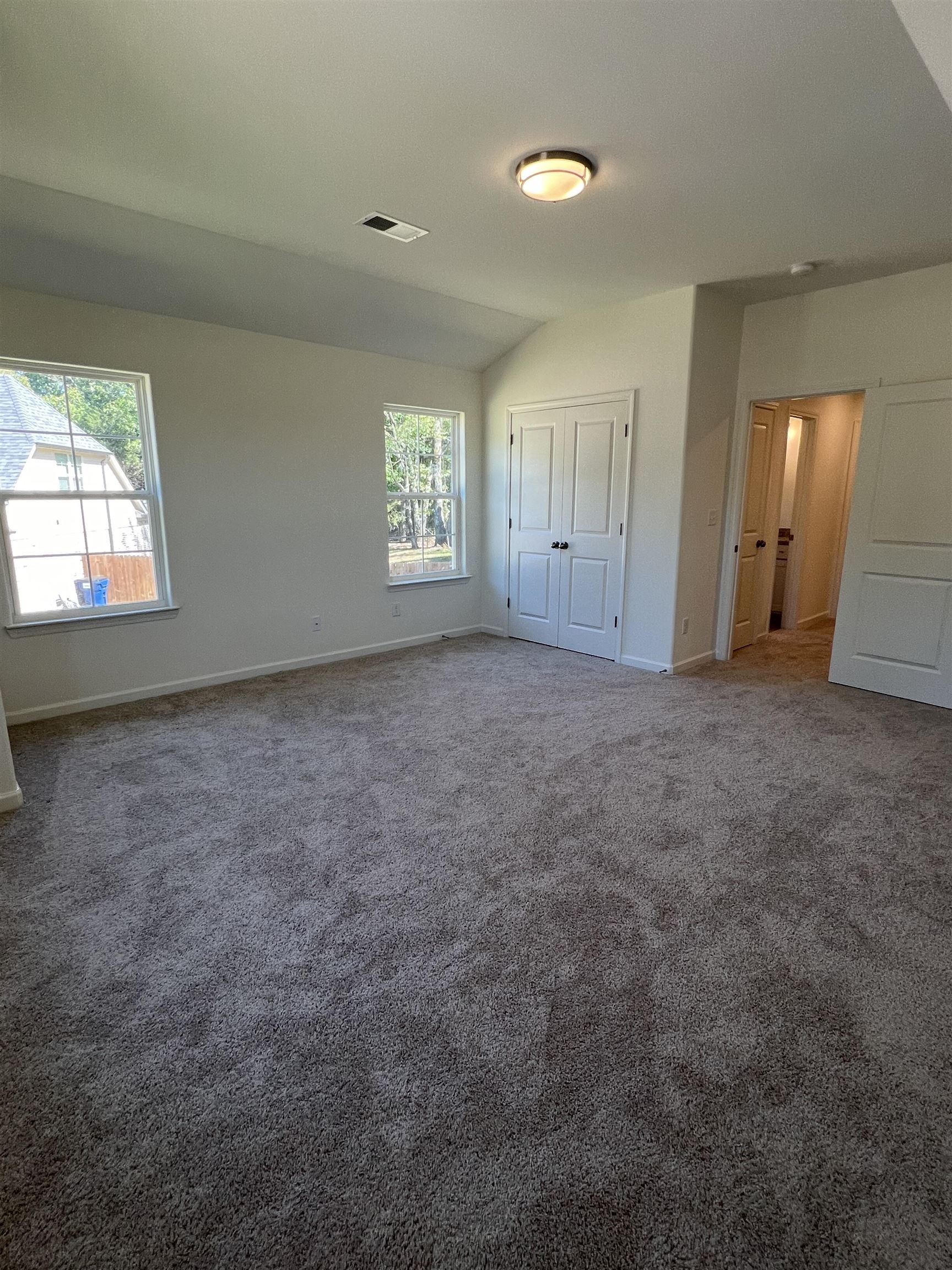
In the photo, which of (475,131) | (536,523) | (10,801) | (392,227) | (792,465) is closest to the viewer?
(475,131)

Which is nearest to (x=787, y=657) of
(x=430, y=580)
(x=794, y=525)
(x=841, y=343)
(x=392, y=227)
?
(x=794, y=525)

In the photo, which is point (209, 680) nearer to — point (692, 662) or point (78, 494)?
point (78, 494)

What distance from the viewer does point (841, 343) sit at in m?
4.20

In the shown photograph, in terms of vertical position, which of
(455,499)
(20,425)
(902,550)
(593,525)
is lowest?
(902,550)

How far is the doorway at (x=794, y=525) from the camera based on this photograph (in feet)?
17.0

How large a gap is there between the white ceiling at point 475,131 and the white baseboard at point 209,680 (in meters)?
2.47

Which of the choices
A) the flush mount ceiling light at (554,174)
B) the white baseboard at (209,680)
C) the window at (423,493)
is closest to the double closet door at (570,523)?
the window at (423,493)

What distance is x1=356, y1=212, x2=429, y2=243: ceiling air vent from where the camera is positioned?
10.3 ft

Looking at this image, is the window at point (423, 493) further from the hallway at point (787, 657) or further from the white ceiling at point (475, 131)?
the hallway at point (787, 657)

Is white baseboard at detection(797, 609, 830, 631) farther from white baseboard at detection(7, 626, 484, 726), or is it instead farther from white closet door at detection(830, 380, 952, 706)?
white baseboard at detection(7, 626, 484, 726)

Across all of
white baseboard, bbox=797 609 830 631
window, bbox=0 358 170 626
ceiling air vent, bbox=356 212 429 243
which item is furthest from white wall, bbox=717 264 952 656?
window, bbox=0 358 170 626

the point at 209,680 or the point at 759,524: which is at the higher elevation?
the point at 759,524

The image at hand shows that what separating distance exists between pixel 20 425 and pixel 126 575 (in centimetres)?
103

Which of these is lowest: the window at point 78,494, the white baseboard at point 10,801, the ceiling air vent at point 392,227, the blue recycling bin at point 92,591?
the white baseboard at point 10,801
